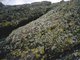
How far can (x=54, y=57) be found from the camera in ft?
33.3

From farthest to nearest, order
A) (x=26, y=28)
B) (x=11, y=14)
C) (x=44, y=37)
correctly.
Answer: (x=11, y=14) → (x=26, y=28) → (x=44, y=37)

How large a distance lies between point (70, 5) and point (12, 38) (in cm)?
387

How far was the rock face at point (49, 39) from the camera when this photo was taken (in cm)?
1026

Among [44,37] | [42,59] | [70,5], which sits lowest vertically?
[42,59]

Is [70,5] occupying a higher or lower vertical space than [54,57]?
higher

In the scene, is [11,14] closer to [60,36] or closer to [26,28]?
[26,28]

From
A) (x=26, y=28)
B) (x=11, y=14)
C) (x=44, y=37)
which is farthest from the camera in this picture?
(x=11, y=14)

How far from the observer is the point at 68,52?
33.6 ft

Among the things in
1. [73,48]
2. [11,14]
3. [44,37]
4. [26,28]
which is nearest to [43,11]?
[11,14]

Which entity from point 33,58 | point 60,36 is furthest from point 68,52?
point 33,58

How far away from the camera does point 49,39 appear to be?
1075 centimetres

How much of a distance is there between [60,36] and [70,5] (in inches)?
104

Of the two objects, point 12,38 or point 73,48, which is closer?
point 73,48

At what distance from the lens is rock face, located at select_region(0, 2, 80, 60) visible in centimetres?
1026
